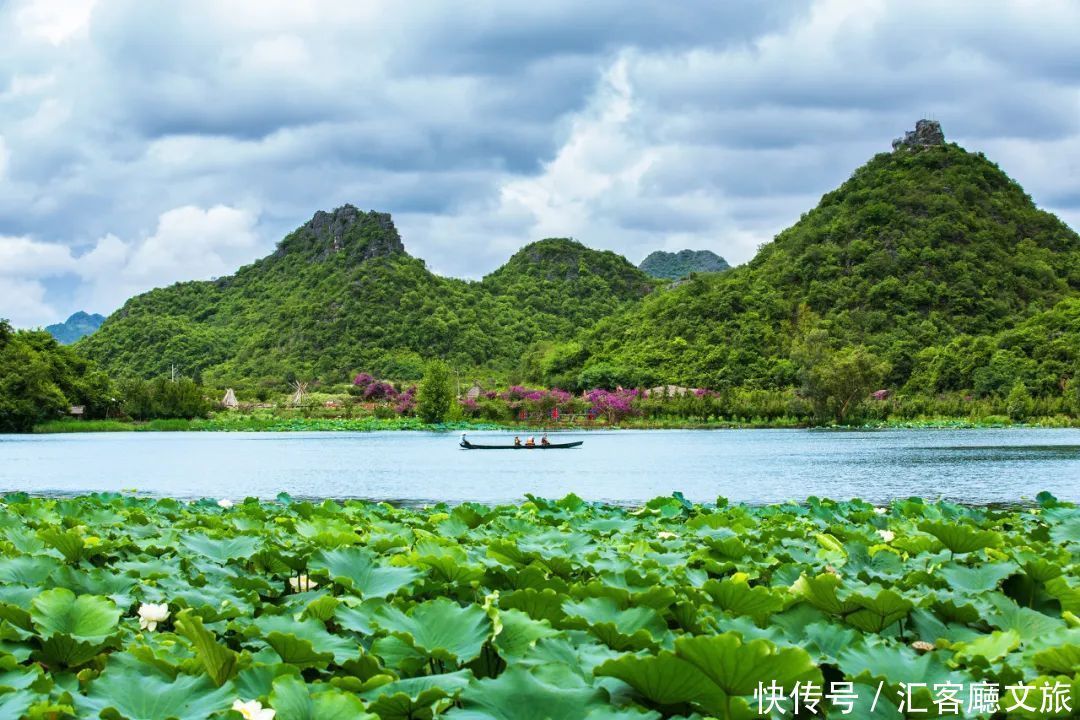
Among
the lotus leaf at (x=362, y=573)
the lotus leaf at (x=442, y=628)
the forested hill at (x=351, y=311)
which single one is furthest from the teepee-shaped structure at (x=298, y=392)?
the lotus leaf at (x=442, y=628)

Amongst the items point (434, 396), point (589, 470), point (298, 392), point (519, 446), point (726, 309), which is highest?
point (726, 309)

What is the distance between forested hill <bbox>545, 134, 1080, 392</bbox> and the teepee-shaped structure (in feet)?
75.9

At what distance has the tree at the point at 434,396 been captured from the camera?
6525cm

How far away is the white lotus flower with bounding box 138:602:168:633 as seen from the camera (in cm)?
312

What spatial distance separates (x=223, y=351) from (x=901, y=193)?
235 feet

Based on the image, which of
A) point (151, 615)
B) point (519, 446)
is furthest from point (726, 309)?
point (151, 615)

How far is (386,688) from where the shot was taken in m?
2.12

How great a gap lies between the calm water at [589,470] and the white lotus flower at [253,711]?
16.7 metres

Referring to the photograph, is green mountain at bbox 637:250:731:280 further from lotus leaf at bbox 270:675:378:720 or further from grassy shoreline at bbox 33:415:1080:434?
lotus leaf at bbox 270:675:378:720

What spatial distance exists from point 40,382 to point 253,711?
6719 cm

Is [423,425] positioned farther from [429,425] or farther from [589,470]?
[589,470]

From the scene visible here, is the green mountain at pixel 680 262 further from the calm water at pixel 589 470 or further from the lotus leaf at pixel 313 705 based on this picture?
the lotus leaf at pixel 313 705

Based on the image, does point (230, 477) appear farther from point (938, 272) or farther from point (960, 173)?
point (960, 173)

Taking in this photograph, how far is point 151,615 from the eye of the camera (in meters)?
3.12
